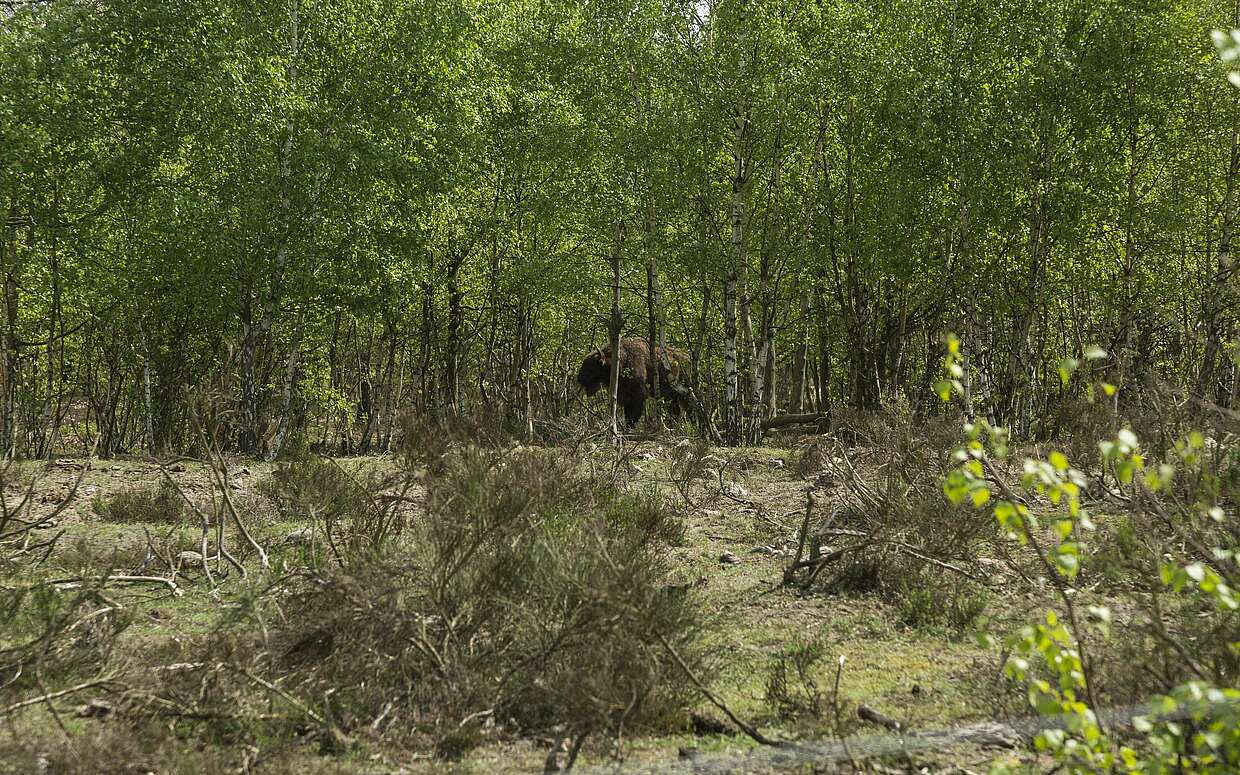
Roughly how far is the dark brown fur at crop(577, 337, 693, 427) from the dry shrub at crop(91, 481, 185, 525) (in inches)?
487

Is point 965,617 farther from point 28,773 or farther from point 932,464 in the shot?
point 28,773

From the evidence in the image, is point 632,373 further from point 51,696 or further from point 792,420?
point 51,696

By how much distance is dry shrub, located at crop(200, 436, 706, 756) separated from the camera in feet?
14.0

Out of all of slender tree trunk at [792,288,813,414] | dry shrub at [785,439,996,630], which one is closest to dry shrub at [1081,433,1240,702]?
dry shrub at [785,439,996,630]

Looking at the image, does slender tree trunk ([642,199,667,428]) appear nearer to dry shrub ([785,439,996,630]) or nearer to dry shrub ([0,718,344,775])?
dry shrub ([785,439,996,630])

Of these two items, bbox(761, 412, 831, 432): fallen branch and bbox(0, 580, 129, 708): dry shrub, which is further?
bbox(761, 412, 831, 432): fallen branch

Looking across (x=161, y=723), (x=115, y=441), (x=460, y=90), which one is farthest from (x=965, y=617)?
(x=115, y=441)

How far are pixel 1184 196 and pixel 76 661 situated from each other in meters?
19.8

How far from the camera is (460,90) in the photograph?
17625 millimetres

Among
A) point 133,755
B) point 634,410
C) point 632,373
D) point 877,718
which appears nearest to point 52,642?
point 133,755

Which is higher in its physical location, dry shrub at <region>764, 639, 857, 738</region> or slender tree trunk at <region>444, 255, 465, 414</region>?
slender tree trunk at <region>444, 255, 465, 414</region>

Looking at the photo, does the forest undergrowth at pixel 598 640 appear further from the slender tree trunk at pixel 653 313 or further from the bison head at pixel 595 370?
the bison head at pixel 595 370

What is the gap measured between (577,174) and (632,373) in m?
4.59

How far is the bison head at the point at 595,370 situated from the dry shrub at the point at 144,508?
12.5 meters
